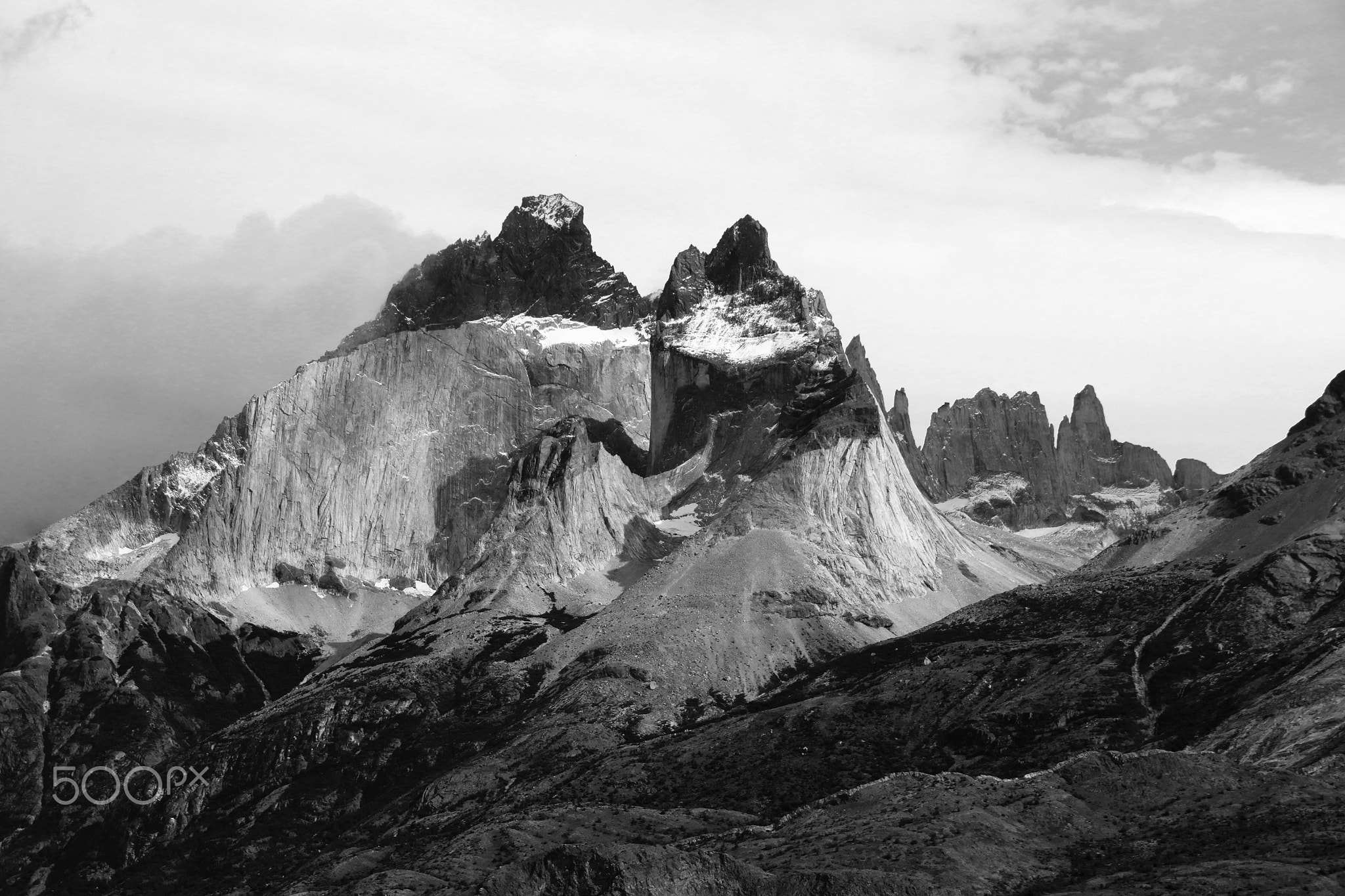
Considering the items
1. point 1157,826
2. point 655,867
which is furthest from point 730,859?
point 1157,826

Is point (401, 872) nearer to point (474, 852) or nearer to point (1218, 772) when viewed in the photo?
point (474, 852)

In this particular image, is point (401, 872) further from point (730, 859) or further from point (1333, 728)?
point (1333, 728)

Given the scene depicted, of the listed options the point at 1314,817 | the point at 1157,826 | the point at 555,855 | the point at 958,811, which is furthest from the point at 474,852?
the point at 1314,817

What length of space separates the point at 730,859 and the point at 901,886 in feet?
48.9

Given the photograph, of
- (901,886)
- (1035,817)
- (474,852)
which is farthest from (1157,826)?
(474,852)

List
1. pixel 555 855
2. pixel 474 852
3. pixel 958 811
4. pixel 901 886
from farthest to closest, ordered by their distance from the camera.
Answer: pixel 474 852, pixel 958 811, pixel 555 855, pixel 901 886

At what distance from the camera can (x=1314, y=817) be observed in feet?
518

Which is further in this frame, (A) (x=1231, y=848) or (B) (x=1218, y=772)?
(B) (x=1218, y=772)

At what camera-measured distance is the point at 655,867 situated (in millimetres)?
158125

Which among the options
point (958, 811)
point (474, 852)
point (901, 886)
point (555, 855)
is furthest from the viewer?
point (474, 852)

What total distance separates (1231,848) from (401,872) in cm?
7425

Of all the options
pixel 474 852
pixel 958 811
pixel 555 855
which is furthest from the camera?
pixel 474 852

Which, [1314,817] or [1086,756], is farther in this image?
[1086,756]

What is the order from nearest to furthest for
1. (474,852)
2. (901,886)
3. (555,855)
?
1. (901,886)
2. (555,855)
3. (474,852)
